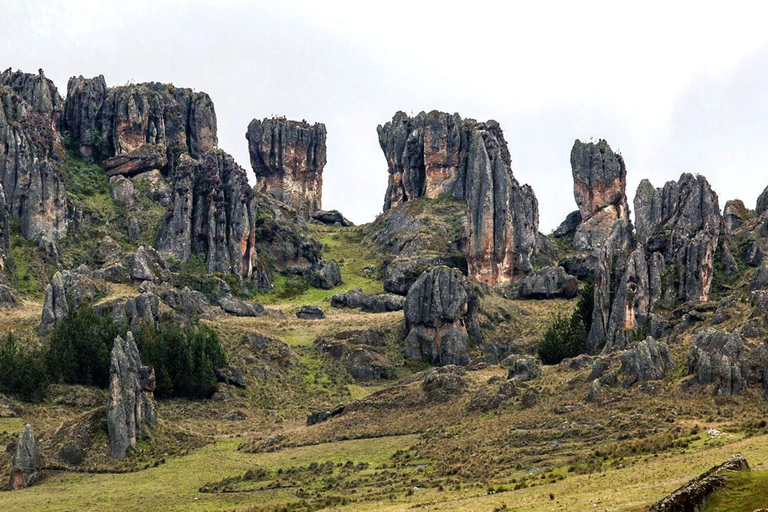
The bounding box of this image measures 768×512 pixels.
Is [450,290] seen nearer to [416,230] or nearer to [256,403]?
[256,403]

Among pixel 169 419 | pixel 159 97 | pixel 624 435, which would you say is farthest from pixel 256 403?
pixel 159 97

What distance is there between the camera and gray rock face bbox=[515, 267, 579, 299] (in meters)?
154

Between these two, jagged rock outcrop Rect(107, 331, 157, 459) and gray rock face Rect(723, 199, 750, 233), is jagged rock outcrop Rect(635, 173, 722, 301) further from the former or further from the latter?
jagged rock outcrop Rect(107, 331, 157, 459)

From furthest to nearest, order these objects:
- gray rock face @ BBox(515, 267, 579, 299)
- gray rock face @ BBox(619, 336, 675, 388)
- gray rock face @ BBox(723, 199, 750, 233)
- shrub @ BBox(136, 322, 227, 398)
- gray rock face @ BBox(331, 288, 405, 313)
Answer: gray rock face @ BBox(515, 267, 579, 299) → gray rock face @ BBox(331, 288, 405, 313) → gray rock face @ BBox(723, 199, 750, 233) → shrub @ BBox(136, 322, 227, 398) → gray rock face @ BBox(619, 336, 675, 388)

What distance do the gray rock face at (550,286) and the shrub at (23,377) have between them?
83.5 meters

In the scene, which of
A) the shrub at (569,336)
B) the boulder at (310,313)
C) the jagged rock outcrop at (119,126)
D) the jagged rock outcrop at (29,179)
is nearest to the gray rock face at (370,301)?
the boulder at (310,313)

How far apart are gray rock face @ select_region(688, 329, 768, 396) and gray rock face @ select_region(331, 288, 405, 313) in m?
Result: 81.3

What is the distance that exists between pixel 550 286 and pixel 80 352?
79.8 m

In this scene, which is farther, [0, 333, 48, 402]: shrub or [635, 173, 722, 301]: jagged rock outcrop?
[635, 173, 722, 301]: jagged rock outcrop

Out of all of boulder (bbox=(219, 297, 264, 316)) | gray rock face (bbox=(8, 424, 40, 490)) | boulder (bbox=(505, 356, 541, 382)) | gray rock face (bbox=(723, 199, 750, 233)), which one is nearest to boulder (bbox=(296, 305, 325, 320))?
boulder (bbox=(219, 297, 264, 316))

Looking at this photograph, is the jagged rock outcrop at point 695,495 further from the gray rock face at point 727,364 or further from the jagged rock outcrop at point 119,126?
the jagged rock outcrop at point 119,126

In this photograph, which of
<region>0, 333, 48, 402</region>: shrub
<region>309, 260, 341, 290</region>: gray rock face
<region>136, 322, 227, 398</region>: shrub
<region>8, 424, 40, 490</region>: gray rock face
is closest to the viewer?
<region>8, 424, 40, 490</region>: gray rock face

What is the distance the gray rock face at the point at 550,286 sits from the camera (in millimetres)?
154500

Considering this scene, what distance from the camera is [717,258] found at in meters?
106
